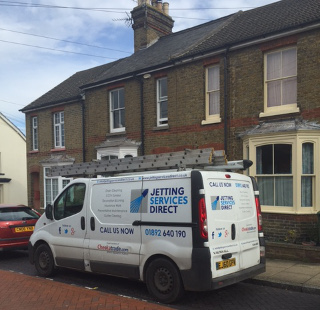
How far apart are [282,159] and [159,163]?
4376 mm

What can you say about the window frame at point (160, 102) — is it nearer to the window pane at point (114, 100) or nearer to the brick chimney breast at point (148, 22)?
the window pane at point (114, 100)

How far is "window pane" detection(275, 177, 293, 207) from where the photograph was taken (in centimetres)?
902

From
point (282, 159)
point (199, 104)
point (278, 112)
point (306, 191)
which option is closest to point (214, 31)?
point (199, 104)

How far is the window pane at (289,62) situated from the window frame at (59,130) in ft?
34.8

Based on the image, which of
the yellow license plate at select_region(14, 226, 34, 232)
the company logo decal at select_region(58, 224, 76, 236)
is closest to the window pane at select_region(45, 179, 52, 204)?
the yellow license plate at select_region(14, 226, 34, 232)

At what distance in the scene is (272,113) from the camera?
970cm

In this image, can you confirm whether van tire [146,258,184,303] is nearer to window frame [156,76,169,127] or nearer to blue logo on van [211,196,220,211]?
blue logo on van [211,196,220,211]

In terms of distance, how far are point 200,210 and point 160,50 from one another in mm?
10930

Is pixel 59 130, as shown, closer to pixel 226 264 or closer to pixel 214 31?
pixel 214 31

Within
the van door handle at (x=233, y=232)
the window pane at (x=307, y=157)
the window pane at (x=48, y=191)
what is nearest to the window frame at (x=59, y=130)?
the window pane at (x=48, y=191)

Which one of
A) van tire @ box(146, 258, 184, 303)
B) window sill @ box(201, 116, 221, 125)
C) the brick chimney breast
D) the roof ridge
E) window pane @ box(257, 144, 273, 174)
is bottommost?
van tire @ box(146, 258, 184, 303)

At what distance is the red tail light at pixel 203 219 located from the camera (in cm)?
514

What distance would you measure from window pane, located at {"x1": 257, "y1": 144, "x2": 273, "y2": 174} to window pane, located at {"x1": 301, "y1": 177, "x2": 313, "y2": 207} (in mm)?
889

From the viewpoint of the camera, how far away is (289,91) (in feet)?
31.6
